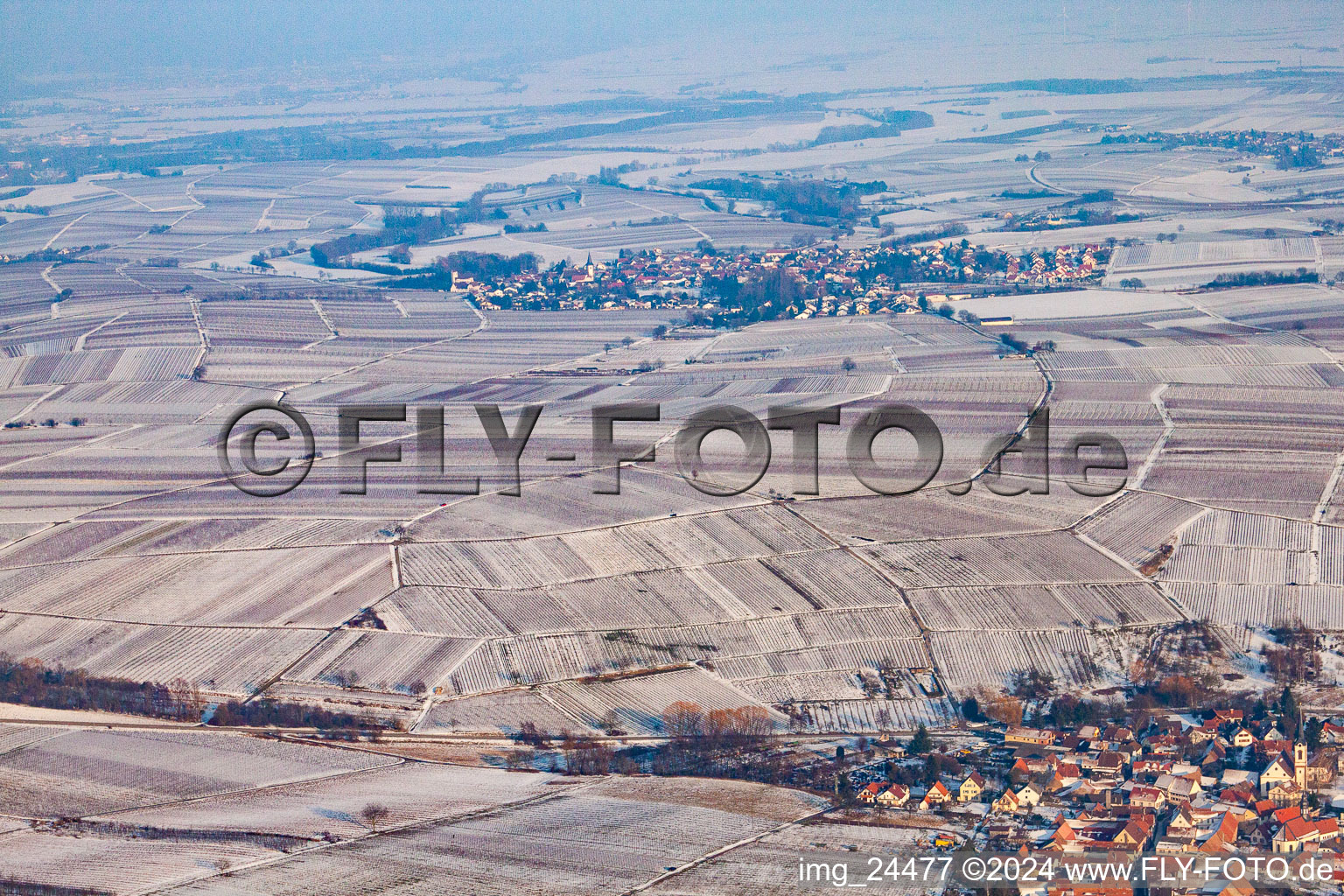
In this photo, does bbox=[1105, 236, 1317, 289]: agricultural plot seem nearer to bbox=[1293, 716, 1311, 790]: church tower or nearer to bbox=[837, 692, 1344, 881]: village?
bbox=[837, 692, 1344, 881]: village

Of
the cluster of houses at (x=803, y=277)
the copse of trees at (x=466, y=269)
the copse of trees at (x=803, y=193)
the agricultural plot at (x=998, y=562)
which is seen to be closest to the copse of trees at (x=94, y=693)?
the agricultural plot at (x=998, y=562)

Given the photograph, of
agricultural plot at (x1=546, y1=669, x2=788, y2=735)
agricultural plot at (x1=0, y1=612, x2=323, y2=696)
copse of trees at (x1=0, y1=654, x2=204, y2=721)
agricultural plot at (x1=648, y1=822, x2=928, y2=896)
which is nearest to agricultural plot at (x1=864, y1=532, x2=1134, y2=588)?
agricultural plot at (x1=546, y1=669, x2=788, y2=735)

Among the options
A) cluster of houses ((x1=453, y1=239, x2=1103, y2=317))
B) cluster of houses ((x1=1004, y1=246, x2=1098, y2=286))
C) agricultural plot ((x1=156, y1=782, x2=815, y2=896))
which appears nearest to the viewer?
agricultural plot ((x1=156, y1=782, x2=815, y2=896))

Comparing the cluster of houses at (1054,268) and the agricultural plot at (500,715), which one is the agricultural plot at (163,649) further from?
the cluster of houses at (1054,268)

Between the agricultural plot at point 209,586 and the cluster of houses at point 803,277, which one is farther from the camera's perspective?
the cluster of houses at point 803,277

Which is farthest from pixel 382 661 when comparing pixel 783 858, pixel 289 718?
pixel 783 858

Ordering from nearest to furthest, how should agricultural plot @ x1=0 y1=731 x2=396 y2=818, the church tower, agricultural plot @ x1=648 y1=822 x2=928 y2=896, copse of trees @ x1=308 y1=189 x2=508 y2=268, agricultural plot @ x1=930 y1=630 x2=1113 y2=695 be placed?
agricultural plot @ x1=648 y1=822 x2=928 y2=896 < the church tower < agricultural plot @ x1=0 y1=731 x2=396 y2=818 < agricultural plot @ x1=930 y1=630 x2=1113 y2=695 < copse of trees @ x1=308 y1=189 x2=508 y2=268

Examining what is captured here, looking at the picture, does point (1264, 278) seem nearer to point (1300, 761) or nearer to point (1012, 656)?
point (1012, 656)

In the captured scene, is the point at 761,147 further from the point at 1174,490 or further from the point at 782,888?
the point at 782,888
